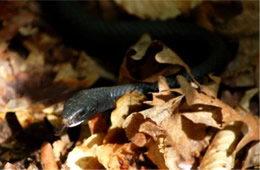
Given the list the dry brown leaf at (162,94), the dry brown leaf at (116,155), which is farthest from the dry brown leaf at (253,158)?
the dry brown leaf at (116,155)

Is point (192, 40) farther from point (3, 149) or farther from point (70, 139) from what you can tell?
point (3, 149)

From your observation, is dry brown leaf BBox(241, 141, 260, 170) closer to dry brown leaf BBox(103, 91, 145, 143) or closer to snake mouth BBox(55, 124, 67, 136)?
dry brown leaf BBox(103, 91, 145, 143)

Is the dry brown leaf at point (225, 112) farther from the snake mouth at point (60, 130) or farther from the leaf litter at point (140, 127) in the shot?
the snake mouth at point (60, 130)

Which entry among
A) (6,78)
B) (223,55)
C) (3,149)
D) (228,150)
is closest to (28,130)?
(3,149)

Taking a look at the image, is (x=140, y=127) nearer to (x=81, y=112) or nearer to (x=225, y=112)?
(x=81, y=112)

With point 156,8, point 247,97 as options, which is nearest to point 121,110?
point 247,97

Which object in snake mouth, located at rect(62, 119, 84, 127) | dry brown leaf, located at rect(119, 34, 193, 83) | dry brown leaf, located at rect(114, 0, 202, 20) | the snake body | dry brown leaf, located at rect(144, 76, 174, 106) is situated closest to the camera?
dry brown leaf, located at rect(144, 76, 174, 106)

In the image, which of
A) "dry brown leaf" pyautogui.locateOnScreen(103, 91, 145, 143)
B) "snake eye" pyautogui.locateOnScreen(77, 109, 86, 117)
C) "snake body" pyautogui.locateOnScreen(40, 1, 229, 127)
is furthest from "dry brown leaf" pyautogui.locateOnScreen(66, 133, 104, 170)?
"snake body" pyautogui.locateOnScreen(40, 1, 229, 127)
